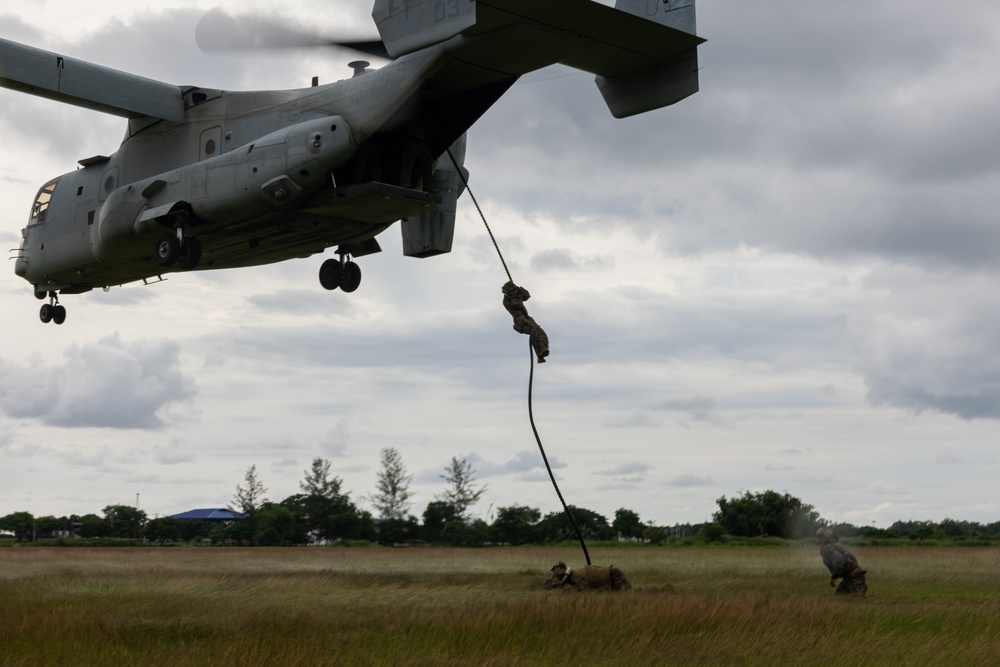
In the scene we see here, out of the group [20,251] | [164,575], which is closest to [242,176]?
[164,575]

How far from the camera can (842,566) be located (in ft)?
67.8

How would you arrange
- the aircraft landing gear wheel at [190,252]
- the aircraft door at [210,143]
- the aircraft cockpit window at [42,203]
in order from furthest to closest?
the aircraft cockpit window at [42,203], the aircraft door at [210,143], the aircraft landing gear wheel at [190,252]

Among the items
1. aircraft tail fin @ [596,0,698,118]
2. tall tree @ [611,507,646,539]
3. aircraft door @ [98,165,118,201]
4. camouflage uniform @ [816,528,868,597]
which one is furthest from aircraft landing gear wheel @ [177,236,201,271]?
tall tree @ [611,507,646,539]

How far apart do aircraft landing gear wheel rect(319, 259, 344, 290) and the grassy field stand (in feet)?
23.7

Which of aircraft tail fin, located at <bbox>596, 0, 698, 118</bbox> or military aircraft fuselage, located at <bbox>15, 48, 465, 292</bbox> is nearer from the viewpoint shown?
aircraft tail fin, located at <bbox>596, 0, 698, 118</bbox>

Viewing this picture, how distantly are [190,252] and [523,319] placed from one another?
28.6 feet

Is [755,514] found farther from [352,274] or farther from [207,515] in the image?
[207,515]

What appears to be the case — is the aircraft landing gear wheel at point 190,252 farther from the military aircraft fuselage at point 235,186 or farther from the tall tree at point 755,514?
the tall tree at point 755,514

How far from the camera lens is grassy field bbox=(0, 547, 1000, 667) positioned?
14695 mm

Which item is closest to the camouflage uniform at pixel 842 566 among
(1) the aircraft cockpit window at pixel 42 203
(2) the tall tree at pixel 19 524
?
(1) the aircraft cockpit window at pixel 42 203

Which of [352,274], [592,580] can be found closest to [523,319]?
[592,580]

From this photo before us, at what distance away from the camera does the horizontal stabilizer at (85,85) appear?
2592 centimetres

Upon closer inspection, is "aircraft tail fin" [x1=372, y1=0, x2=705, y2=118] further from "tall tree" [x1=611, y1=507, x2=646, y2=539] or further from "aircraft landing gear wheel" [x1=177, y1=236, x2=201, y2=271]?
"tall tree" [x1=611, y1=507, x2=646, y2=539]

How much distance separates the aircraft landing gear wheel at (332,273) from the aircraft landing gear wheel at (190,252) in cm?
401
